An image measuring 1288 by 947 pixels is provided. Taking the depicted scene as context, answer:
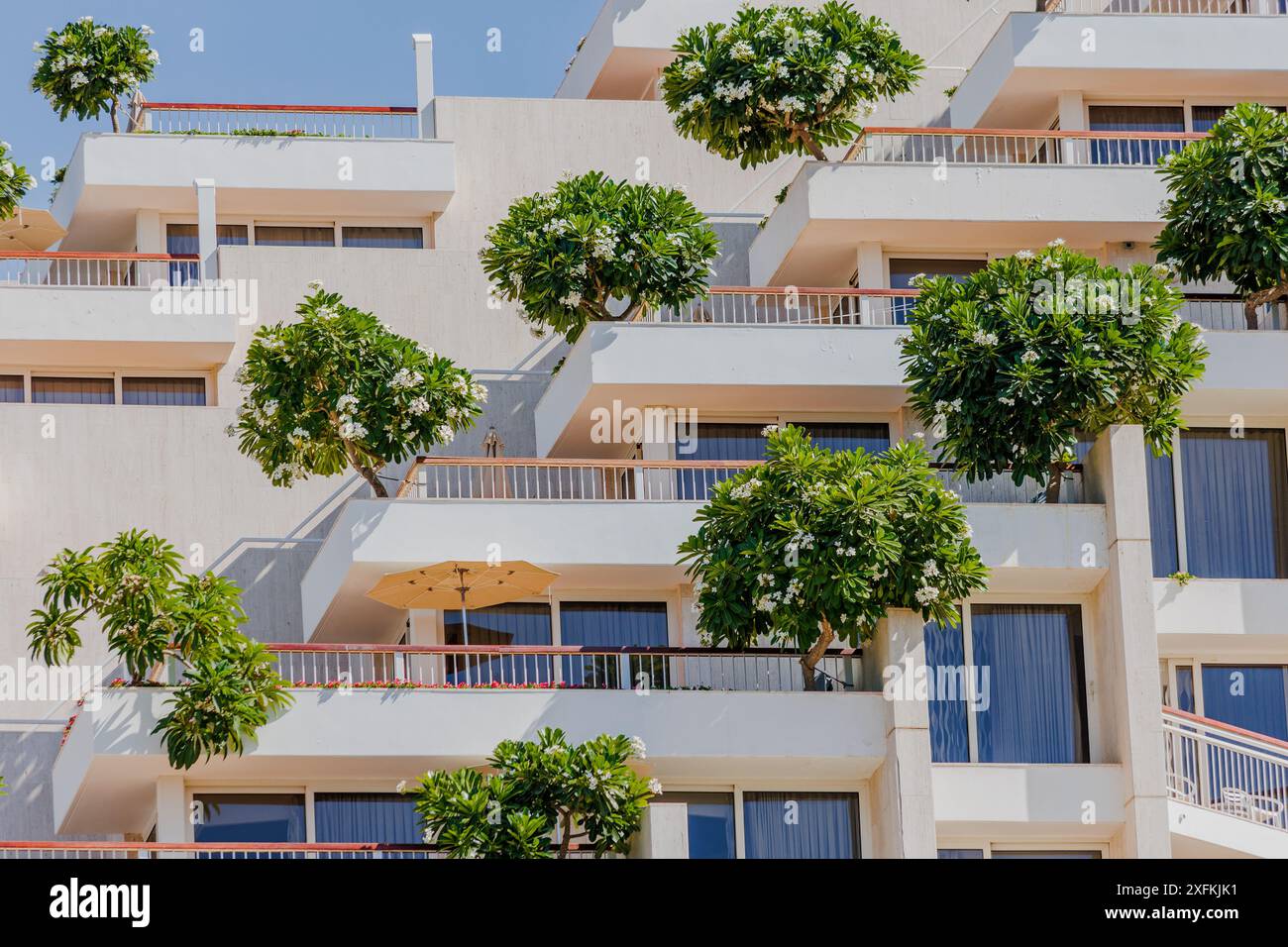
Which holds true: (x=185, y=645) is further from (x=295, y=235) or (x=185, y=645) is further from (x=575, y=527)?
(x=295, y=235)

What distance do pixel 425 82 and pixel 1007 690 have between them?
1640cm

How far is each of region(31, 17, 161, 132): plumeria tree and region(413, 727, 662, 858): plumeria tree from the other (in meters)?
17.7

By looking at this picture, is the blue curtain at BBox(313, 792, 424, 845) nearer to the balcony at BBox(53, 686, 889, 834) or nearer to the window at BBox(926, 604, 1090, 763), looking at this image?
the balcony at BBox(53, 686, 889, 834)

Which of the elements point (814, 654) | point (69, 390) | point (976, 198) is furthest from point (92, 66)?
point (814, 654)

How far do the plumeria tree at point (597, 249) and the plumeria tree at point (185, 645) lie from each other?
716 centimetres

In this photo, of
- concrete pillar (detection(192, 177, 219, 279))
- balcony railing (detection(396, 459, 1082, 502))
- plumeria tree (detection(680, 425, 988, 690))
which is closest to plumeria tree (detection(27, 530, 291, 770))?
balcony railing (detection(396, 459, 1082, 502))

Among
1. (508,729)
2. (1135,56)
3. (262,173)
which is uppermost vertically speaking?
(1135,56)

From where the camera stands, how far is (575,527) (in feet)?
109

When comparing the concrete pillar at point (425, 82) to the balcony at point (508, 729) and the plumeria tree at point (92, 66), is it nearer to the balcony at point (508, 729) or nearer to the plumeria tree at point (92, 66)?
the plumeria tree at point (92, 66)

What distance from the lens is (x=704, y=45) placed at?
125 ft

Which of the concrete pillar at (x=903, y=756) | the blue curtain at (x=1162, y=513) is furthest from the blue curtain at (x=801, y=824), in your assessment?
the blue curtain at (x=1162, y=513)

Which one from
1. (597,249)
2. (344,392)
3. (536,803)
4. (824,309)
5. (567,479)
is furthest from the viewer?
(824,309)

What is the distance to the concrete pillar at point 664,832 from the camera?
28281 millimetres

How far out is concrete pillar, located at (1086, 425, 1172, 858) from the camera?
1211 inches
